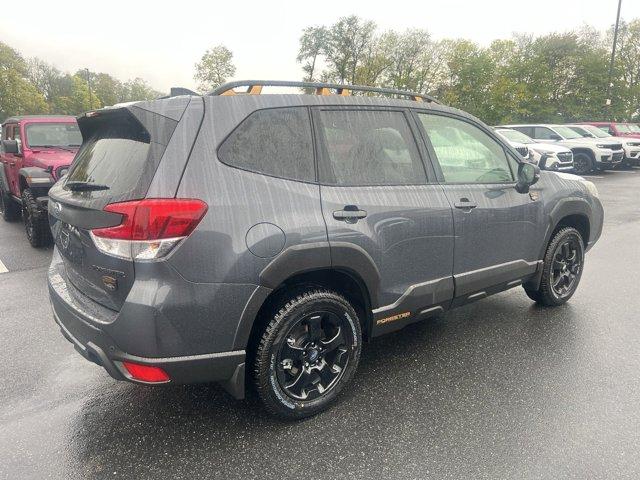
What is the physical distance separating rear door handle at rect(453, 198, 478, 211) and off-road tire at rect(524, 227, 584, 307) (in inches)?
47.2

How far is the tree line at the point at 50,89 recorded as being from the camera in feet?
178

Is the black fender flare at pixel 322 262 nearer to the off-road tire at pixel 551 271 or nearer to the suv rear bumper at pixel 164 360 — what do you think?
the suv rear bumper at pixel 164 360

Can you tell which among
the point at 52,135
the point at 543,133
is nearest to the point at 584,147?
the point at 543,133

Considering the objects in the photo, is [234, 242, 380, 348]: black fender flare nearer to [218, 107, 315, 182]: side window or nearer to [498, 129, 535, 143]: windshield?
[218, 107, 315, 182]: side window

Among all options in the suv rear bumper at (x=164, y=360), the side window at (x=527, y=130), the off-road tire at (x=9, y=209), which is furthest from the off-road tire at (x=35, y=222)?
the side window at (x=527, y=130)

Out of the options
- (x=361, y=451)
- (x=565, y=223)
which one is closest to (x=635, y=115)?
(x=565, y=223)

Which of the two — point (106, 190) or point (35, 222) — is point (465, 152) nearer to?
point (106, 190)

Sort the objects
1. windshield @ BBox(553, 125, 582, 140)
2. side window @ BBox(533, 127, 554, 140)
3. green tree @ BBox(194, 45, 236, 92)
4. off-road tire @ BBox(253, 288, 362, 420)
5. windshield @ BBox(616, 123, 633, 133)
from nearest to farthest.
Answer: off-road tire @ BBox(253, 288, 362, 420), side window @ BBox(533, 127, 554, 140), windshield @ BBox(553, 125, 582, 140), windshield @ BBox(616, 123, 633, 133), green tree @ BBox(194, 45, 236, 92)

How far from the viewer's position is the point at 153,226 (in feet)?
6.49

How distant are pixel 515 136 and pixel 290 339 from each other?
1551 cm

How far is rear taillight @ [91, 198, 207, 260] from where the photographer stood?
198 cm

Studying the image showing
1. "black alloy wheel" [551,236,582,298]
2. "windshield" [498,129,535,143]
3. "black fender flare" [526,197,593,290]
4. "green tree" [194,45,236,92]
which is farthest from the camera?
"green tree" [194,45,236,92]

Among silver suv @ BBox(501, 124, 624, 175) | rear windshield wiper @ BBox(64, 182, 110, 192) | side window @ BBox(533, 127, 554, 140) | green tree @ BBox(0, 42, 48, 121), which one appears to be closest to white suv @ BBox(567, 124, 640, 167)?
silver suv @ BBox(501, 124, 624, 175)

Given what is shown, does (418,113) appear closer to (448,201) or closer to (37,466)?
(448,201)
